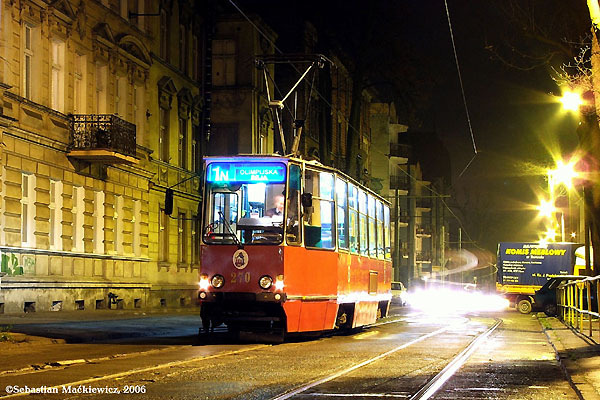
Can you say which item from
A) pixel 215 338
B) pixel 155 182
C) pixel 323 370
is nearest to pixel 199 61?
pixel 155 182

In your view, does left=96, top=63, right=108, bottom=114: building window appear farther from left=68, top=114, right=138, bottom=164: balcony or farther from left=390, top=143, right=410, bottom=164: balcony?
left=390, top=143, right=410, bottom=164: balcony

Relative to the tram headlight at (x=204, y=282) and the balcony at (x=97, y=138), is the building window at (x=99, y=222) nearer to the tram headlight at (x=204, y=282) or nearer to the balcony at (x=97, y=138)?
the balcony at (x=97, y=138)

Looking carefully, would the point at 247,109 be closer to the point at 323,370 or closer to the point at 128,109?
the point at 128,109

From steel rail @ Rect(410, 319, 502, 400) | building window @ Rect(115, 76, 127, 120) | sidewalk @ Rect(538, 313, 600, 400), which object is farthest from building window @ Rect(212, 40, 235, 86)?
steel rail @ Rect(410, 319, 502, 400)

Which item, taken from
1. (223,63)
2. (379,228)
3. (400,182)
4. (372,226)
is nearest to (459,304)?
(223,63)

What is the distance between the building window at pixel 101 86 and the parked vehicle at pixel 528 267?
70.4ft

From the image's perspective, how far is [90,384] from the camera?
1152cm

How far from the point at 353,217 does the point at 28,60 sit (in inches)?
470

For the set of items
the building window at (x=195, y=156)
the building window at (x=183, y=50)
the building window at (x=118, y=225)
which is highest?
the building window at (x=183, y=50)

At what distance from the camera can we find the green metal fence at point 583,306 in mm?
20516

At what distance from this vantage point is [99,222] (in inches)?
1350

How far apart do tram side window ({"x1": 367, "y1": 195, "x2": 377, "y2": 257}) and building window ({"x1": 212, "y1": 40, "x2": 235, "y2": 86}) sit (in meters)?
25.0

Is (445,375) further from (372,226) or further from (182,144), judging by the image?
(182,144)

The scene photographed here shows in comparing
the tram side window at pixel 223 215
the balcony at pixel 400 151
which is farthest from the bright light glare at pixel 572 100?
the balcony at pixel 400 151
